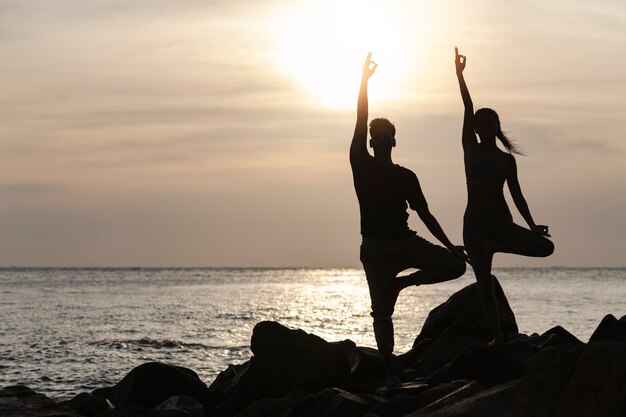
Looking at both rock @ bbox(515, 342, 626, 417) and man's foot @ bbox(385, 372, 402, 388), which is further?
man's foot @ bbox(385, 372, 402, 388)

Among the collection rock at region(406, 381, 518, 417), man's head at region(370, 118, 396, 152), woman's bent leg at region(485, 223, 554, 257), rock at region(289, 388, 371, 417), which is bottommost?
rock at region(289, 388, 371, 417)

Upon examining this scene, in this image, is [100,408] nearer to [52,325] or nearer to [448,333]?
[448,333]

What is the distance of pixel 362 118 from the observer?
9.30 m

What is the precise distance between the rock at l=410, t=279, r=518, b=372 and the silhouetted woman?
2175mm

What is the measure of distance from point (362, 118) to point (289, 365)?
10.7 ft

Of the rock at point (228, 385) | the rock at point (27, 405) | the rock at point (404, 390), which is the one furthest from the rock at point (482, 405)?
the rock at point (228, 385)

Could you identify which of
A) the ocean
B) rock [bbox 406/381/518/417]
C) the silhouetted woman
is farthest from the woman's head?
the ocean

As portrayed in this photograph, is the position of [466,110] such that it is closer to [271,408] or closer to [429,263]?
[429,263]

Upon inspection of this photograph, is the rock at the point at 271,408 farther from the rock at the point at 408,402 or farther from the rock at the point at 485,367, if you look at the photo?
the rock at the point at 485,367

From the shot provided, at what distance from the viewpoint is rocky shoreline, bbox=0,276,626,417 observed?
713 cm

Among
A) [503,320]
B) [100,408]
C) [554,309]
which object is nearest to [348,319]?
[554,309]

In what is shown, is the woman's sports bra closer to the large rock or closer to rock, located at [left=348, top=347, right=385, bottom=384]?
the large rock

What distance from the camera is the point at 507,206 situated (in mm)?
10148

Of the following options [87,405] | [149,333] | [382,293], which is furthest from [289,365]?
[149,333]
